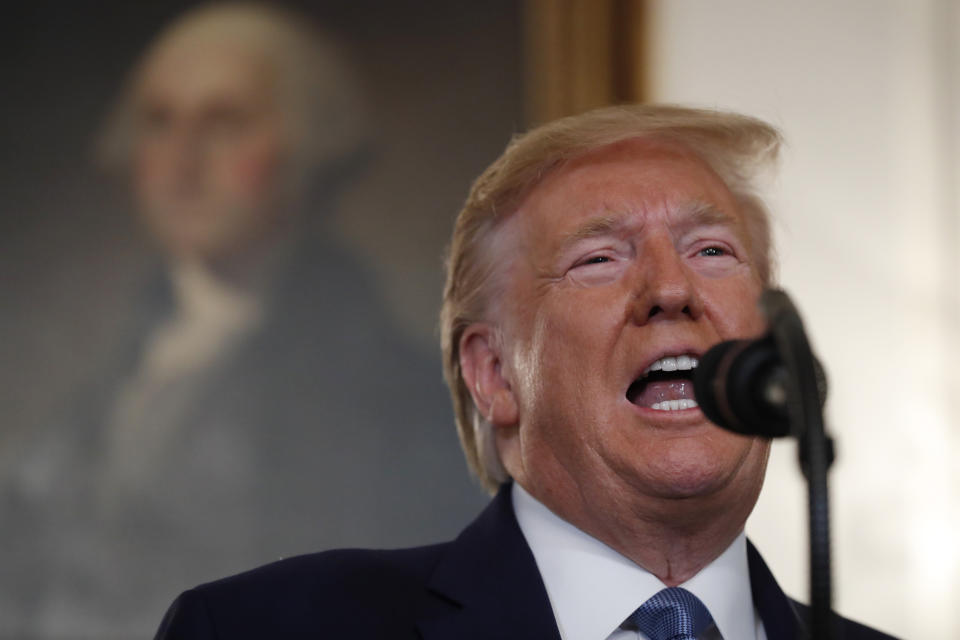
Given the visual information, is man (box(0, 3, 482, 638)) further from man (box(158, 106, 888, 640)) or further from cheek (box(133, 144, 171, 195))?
man (box(158, 106, 888, 640))

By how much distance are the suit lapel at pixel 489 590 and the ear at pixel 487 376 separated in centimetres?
21

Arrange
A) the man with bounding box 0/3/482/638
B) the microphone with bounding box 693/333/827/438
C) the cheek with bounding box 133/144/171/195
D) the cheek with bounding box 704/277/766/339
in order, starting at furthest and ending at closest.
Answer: the cheek with bounding box 133/144/171/195
the man with bounding box 0/3/482/638
the cheek with bounding box 704/277/766/339
the microphone with bounding box 693/333/827/438

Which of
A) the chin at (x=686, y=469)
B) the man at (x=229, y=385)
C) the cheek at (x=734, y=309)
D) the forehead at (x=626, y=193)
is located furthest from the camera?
the man at (x=229, y=385)

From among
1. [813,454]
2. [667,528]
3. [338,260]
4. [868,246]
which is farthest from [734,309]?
[868,246]

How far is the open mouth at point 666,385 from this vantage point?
84.2 inches

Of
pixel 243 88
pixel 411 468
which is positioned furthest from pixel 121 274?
pixel 411 468

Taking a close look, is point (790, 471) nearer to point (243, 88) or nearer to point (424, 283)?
point (424, 283)

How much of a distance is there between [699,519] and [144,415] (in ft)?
7.84

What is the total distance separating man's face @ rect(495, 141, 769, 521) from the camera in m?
2.11

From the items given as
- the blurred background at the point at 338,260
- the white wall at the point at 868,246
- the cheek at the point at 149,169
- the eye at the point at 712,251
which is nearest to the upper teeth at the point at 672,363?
the eye at the point at 712,251

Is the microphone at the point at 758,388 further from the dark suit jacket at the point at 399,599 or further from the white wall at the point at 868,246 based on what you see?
the white wall at the point at 868,246

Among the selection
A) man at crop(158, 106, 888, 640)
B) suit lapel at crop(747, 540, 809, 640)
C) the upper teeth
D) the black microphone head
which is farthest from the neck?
the black microphone head

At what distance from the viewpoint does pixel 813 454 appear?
122 centimetres

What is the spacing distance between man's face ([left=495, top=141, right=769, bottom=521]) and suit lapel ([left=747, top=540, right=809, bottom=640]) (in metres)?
0.18
